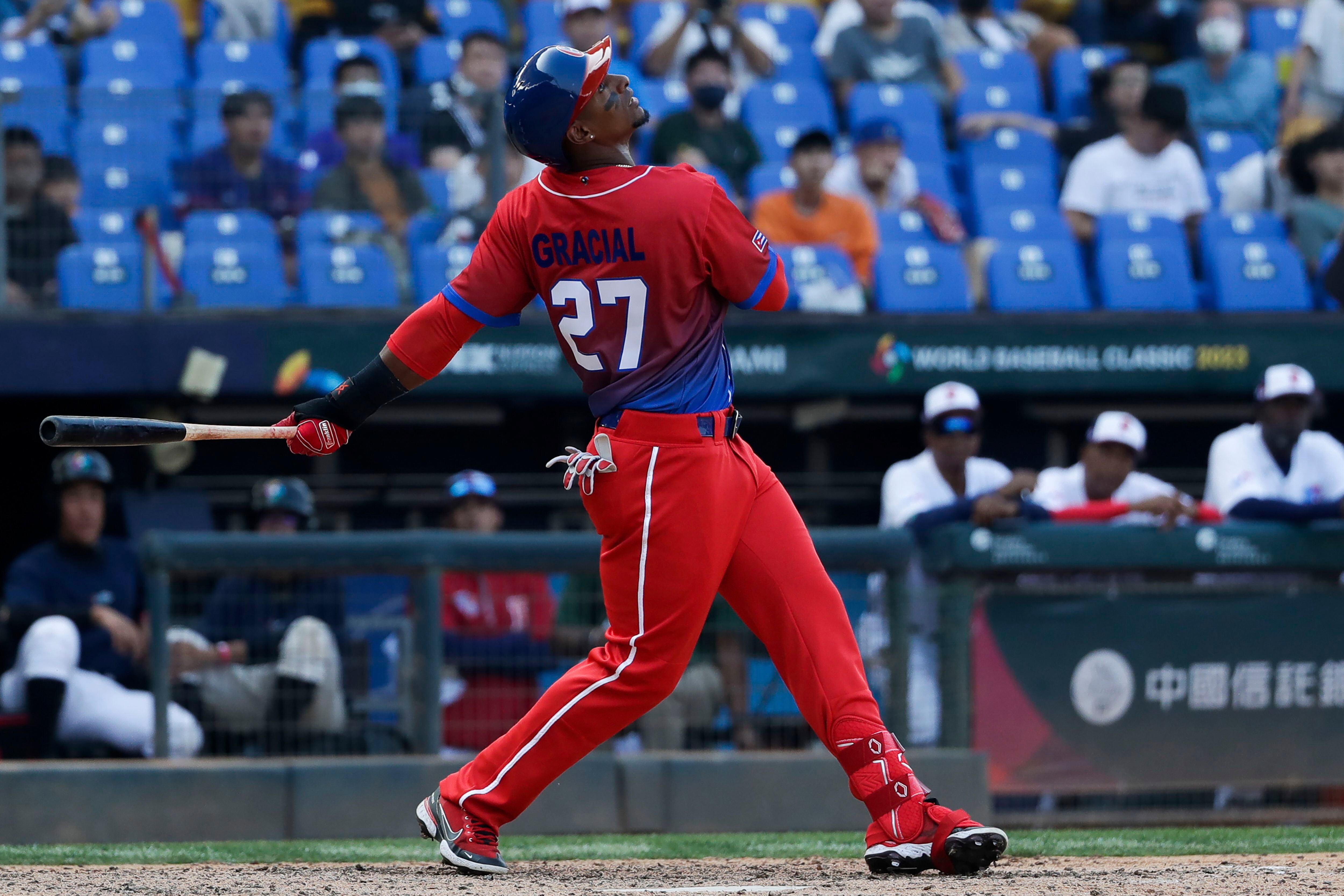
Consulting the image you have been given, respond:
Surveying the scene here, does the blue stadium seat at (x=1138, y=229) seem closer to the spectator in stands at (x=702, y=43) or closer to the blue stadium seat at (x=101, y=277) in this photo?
the spectator in stands at (x=702, y=43)

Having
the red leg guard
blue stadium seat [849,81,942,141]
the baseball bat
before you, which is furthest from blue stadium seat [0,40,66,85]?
the red leg guard

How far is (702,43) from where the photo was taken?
396 inches

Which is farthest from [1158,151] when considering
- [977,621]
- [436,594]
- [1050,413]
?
[436,594]

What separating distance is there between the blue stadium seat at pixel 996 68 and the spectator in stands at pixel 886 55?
20cm

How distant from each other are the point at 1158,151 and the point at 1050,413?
1751 millimetres

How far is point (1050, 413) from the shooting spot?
8.71 m

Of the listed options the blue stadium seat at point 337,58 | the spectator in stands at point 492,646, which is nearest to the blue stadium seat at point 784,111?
the blue stadium seat at point 337,58

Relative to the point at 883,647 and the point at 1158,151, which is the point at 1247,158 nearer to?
the point at 1158,151

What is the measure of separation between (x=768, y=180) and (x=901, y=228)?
72cm

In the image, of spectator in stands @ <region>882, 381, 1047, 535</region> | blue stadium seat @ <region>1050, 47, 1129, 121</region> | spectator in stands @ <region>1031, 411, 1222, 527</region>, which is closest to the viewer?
spectator in stands @ <region>1031, 411, 1222, 527</region>

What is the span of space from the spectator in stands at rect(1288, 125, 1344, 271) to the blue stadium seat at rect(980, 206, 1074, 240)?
119 cm

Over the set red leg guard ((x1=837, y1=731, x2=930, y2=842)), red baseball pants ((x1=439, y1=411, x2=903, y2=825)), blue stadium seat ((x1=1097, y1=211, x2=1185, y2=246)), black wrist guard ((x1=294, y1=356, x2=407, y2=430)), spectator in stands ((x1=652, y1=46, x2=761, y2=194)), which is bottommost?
red leg guard ((x1=837, y1=731, x2=930, y2=842))

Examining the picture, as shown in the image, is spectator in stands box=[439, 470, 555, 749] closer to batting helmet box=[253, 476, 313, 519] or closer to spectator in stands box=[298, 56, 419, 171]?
batting helmet box=[253, 476, 313, 519]

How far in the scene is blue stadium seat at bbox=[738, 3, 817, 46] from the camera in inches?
426
